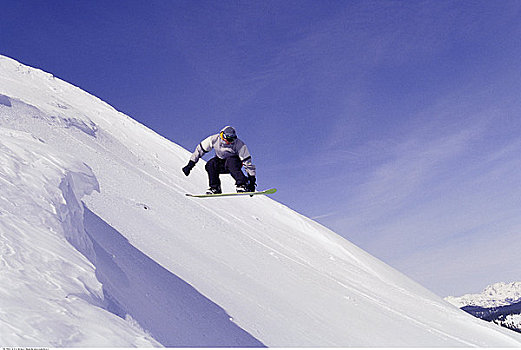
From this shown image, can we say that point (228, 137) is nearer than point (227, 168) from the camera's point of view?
Yes

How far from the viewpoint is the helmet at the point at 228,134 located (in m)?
8.20

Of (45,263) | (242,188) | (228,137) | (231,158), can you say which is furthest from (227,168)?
(45,263)

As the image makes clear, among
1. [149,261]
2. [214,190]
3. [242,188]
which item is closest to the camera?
[242,188]

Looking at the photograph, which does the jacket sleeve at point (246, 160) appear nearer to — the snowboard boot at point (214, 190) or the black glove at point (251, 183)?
the black glove at point (251, 183)

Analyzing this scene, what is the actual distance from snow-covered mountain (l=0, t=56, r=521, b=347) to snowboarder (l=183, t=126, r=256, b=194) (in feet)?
7.38

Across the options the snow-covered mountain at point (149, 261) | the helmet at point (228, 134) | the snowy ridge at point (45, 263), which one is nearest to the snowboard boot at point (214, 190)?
the helmet at point (228, 134)

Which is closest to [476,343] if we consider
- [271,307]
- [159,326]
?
[271,307]

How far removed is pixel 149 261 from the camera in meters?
9.30

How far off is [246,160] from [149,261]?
3.09 metres

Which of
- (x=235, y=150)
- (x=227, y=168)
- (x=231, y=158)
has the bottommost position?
(x=227, y=168)

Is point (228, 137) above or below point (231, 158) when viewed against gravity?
above

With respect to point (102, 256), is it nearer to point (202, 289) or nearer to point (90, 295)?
point (202, 289)

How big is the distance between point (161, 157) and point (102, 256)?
1395 centimetres

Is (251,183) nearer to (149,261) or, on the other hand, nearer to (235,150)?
(235,150)
